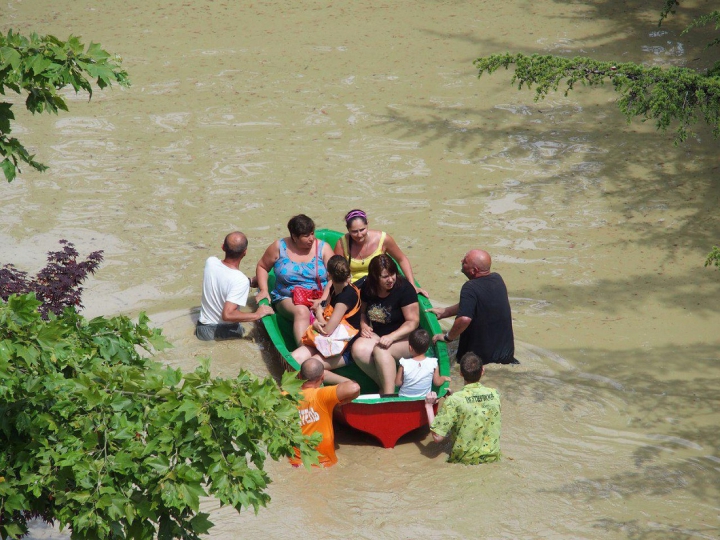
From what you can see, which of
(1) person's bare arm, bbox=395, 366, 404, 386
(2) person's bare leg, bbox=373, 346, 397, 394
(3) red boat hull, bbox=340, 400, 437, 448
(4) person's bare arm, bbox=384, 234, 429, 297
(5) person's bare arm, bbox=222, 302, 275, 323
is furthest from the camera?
(4) person's bare arm, bbox=384, 234, 429, 297

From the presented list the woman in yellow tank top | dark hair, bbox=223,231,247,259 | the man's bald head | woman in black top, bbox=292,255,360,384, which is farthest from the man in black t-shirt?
dark hair, bbox=223,231,247,259

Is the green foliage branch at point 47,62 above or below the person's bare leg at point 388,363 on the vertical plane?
above

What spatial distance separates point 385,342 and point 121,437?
422 centimetres

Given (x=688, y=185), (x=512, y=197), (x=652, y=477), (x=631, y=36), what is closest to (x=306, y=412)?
(x=652, y=477)

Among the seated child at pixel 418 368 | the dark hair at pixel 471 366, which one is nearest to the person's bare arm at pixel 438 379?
the seated child at pixel 418 368

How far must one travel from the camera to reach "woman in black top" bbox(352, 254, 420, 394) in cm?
791

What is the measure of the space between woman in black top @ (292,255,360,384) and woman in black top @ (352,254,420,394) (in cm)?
17

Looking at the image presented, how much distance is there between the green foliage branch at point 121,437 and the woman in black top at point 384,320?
375 cm

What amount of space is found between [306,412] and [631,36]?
40.4 ft

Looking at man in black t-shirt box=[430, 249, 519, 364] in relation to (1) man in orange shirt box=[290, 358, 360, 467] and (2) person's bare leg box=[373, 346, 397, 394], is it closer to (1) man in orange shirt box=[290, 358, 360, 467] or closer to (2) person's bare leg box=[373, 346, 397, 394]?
(2) person's bare leg box=[373, 346, 397, 394]

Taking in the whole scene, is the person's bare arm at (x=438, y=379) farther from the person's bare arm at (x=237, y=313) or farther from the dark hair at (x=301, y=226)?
the dark hair at (x=301, y=226)

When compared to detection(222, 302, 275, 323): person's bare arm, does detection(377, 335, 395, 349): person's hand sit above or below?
below

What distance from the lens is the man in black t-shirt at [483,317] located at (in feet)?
26.9

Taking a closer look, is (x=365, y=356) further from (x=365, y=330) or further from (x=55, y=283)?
(x=55, y=283)
